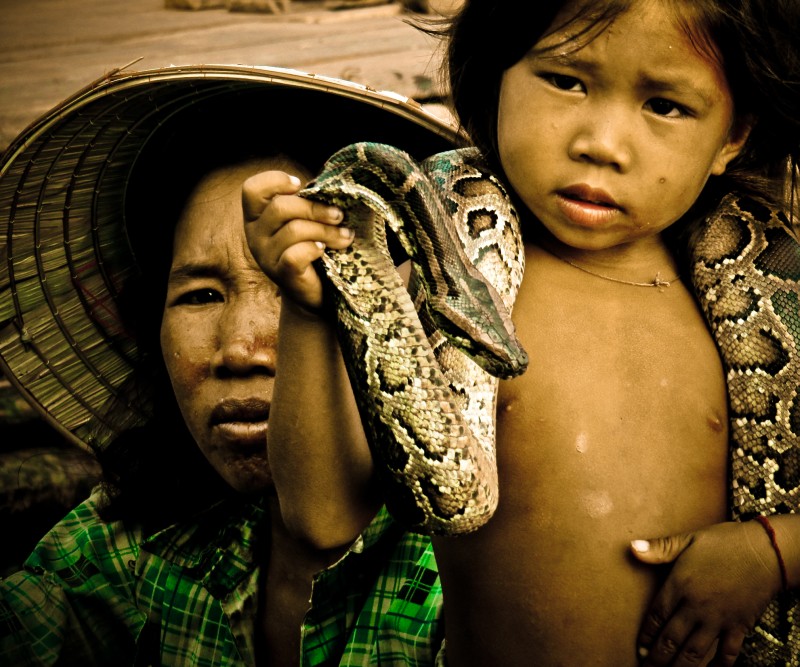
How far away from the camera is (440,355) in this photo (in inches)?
84.7

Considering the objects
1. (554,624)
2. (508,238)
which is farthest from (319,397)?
(554,624)

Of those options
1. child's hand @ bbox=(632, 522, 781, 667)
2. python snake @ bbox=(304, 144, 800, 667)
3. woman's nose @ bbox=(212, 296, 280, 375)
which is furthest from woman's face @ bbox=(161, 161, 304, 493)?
child's hand @ bbox=(632, 522, 781, 667)

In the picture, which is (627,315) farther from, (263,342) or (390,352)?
(263,342)

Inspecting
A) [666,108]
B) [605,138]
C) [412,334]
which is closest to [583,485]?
[412,334]

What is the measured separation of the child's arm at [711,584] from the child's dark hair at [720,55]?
1.08 meters

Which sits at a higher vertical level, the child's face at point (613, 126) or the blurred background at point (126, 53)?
the child's face at point (613, 126)

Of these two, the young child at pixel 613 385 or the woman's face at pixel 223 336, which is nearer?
the young child at pixel 613 385

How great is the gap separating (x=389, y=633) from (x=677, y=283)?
1.45 m

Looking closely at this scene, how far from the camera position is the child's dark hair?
2125mm

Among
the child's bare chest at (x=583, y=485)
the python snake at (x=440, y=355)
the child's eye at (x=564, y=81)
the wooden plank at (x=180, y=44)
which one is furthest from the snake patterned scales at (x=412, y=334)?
the wooden plank at (x=180, y=44)

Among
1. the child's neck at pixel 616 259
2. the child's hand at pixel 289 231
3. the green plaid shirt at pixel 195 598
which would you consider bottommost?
the green plaid shirt at pixel 195 598

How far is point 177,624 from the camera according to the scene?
3.19m

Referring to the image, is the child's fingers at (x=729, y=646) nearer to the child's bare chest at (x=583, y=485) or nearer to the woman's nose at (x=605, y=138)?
the child's bare chest at (x=583, y=485)

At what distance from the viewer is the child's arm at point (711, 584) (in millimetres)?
2137
